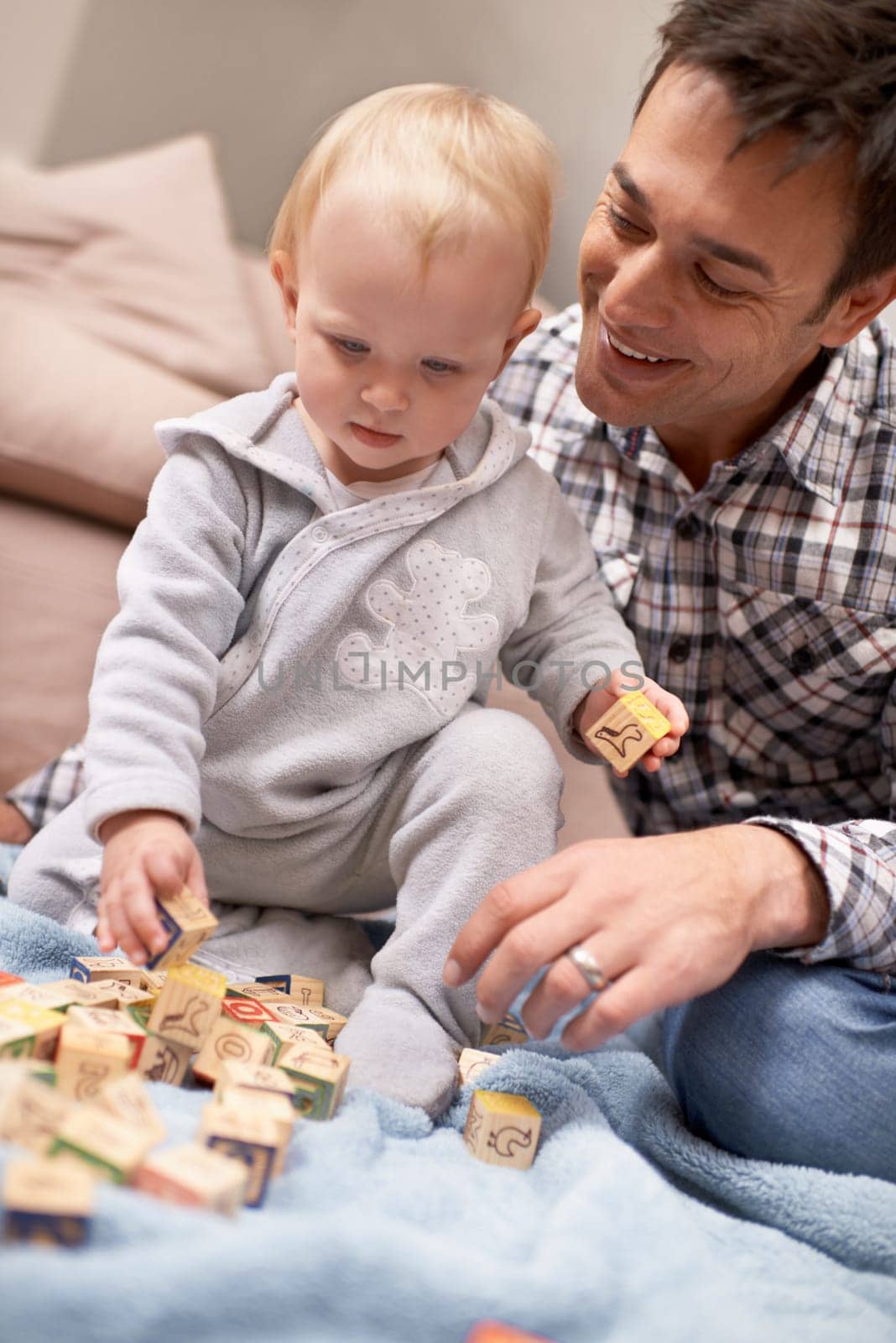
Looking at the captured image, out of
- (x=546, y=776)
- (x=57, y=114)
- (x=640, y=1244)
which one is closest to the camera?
(x=640, y=1244)

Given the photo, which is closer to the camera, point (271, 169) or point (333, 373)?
point (333, 373)

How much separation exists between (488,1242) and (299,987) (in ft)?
1.26

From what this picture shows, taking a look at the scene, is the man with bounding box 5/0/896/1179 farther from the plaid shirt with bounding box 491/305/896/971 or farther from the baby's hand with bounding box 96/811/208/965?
the baby's hand with bounding box 96/811/208/965

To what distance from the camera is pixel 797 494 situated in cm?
133

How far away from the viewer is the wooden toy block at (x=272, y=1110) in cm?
74

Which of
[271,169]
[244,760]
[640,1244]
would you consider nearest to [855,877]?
[640,1244]

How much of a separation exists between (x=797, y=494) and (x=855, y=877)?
49 cm

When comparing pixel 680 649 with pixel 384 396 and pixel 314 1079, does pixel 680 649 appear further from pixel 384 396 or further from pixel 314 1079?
pixel 314 1079

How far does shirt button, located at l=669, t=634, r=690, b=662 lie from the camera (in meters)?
1.40

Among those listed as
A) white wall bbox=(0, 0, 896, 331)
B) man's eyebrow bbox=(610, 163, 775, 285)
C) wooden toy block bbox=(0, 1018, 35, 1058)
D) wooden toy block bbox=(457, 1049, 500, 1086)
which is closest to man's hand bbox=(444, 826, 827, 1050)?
wooden toy block bbox=(457, 1049, 500, 1086)

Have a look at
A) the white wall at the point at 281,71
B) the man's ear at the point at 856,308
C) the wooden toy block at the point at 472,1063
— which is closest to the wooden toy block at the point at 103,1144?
the wooden toy block at the point at 472,1063

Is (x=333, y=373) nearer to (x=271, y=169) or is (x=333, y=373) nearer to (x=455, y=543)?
(x=455, y=543)

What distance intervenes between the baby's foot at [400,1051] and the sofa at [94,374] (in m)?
0.59

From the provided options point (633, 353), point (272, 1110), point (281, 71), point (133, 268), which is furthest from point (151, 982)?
point (281, 71)
